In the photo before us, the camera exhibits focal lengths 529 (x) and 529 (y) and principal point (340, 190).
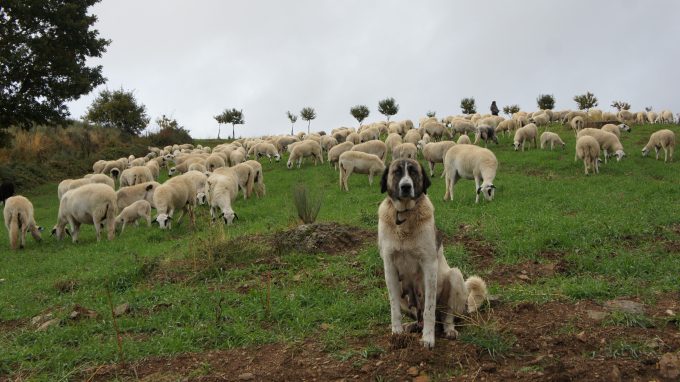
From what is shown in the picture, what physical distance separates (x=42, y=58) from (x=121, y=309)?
83.2 feet

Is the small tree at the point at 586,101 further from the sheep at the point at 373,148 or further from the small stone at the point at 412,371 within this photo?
the small stone at the point at 412,371

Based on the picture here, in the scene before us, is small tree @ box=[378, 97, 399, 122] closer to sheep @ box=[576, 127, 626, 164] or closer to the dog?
sheep @ box=[576, 127, 626, 164]

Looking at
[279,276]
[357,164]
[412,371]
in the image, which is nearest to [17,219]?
[279,276]

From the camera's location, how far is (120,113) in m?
50.2

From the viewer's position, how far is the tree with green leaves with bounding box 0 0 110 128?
89.2 feet

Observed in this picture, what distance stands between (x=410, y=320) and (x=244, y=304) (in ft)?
8.02

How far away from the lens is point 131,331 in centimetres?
690

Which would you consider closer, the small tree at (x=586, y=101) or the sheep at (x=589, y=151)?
the sheep at (x=589, y=151)

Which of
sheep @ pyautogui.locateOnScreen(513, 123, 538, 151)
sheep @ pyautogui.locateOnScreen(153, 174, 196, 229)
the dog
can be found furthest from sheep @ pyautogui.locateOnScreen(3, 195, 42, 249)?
sheep @ pyautogui.locateOnScreen(513, 123, 538, 151)

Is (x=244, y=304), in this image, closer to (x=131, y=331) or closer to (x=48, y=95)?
(x=131, y=331)

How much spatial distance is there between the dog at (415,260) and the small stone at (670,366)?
176cm

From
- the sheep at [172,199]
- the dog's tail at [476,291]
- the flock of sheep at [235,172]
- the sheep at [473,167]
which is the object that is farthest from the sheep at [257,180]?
the dog's tail at [476,291]

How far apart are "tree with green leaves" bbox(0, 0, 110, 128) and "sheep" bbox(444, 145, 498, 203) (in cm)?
2205

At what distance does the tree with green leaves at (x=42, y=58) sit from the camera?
2720cm
